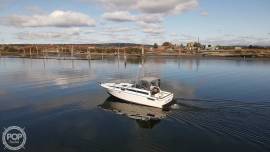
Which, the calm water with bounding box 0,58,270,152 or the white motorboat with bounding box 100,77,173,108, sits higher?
the white motorboat with bounding box 100,77,173,108

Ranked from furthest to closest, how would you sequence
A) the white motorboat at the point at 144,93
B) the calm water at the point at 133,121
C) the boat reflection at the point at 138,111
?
the white motorboat at the point at 144,93
the boat reflection at the point at 138,111
the calm water at the point at 133,121

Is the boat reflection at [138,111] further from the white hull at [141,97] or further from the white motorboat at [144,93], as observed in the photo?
the white motorboat at [144,93]

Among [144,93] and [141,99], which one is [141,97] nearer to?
[141,99]

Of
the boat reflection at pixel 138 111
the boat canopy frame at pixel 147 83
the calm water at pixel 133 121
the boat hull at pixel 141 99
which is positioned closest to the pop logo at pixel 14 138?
the calm water at pixel 133 121

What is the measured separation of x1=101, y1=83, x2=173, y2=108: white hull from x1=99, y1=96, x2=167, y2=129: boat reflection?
608 mm

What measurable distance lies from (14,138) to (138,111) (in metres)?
14.6

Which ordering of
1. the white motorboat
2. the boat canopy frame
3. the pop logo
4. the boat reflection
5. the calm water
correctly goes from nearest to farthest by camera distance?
the pop logo → the calm water → the boat reflection → the white motorboat → the boat canopy frame

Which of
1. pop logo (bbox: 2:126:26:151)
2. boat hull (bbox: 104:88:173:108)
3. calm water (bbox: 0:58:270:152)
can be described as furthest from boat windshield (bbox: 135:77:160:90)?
pop logo (bbox: 2:126:26:151)

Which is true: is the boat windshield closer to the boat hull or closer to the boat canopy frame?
the boat canopy frame

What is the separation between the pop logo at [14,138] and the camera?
23.5m

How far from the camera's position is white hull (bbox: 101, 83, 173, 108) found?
35656mm

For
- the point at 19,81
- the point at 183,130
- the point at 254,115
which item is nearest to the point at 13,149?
the point at 183,130

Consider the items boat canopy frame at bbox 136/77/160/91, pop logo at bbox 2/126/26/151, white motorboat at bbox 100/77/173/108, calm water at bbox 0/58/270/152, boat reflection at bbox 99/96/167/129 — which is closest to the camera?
pop logo at bbox 2/126/26/151

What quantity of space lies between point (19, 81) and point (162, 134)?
38.4 meters
